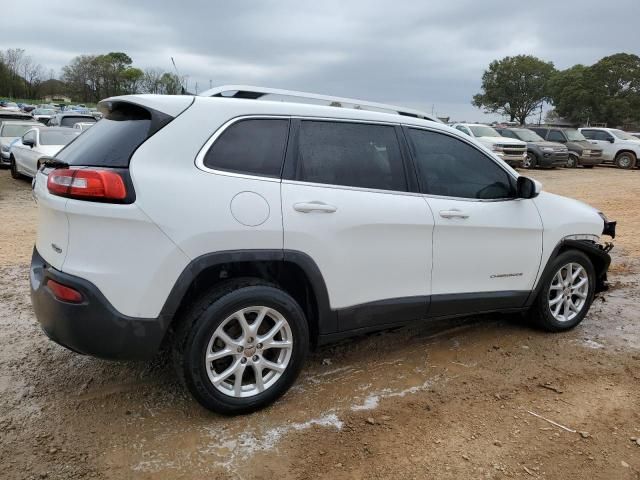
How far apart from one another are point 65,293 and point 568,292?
3.86 metres

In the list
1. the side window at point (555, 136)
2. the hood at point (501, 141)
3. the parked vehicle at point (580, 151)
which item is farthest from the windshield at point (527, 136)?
the hood at point (501, 141)

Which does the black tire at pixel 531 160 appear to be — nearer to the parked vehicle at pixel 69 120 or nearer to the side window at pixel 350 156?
the parked vehicle at pixel 69 120

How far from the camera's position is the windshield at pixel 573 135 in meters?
23.9

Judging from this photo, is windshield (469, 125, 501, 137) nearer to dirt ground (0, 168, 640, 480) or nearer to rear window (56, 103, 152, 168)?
dirt ground (0, 168, 640, 480)

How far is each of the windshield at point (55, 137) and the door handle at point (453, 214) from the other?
11496 millimetres

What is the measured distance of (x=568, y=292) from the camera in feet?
14.9

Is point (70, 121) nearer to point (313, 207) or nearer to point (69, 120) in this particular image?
point (69, 120)

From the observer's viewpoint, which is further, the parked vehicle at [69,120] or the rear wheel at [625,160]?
the rear wheel at [625,160]

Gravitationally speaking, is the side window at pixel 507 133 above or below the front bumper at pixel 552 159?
above

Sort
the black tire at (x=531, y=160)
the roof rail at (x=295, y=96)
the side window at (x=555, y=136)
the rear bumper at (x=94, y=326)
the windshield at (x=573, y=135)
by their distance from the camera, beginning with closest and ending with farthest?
the rear bumper at (x=94, y=326) < the roof rail at (x=295, y=96) < the black tire at (x=531, y=160) < the windshield at (x=573, y=135) < the side window at (x=555, y=136)

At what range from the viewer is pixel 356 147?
11.5 ft

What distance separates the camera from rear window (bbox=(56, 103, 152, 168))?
9.33ft

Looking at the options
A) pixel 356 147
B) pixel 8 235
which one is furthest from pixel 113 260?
pixel 8 235

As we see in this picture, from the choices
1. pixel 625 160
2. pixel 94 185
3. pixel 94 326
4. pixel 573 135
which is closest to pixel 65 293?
pixel 94 326
